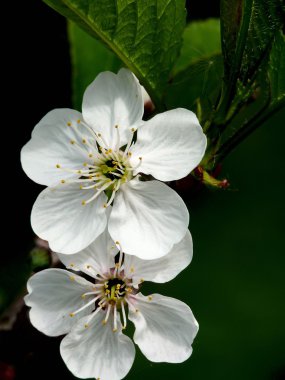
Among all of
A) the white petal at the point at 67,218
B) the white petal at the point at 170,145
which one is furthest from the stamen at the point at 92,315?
the white petal at the point at 170,145

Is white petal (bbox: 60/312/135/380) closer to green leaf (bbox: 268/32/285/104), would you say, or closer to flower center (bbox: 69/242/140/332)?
flower center (bbox: 69/242/140/332)

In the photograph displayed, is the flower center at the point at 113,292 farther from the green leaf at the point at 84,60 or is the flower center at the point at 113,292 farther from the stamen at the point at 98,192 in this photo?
the green leaf at the point at 84,60

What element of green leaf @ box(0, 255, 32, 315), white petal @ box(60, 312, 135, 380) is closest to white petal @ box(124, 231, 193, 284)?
white petal @ box(60, 312, 135, 380)

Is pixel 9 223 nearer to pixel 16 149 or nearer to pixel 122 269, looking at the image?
pixel 16 149

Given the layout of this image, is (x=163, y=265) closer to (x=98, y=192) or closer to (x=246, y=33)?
(x=98, y=192)

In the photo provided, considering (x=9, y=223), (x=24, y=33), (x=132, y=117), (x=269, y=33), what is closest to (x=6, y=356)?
(x=9, y=223)
